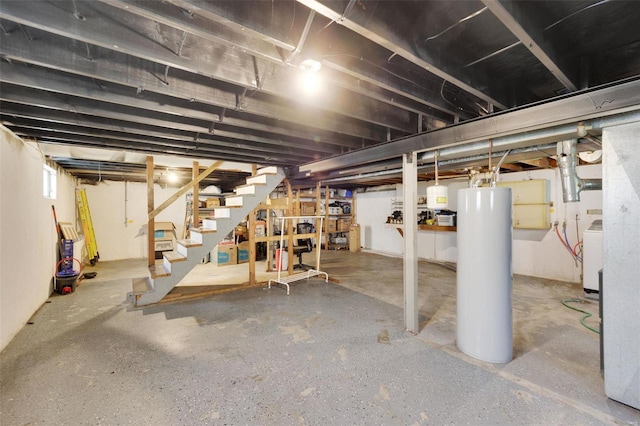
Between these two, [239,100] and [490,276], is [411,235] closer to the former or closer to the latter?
[490,276]

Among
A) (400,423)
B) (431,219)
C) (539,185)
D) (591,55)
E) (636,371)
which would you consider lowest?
(400,423)

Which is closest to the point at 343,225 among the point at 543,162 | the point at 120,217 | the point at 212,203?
the point at 212,203

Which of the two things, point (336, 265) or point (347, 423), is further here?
point (336, 265)

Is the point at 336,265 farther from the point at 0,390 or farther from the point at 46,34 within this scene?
the point at 46,34

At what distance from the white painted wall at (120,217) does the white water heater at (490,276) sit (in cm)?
681

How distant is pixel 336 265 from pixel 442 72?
4980mm

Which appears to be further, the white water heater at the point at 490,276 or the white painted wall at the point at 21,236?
the white painted wall at the point at 21,236

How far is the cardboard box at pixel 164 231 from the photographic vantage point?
6711mm

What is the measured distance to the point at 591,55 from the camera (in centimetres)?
162

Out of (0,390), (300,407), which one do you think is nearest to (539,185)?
(300,407)

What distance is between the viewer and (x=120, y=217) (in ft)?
22.1

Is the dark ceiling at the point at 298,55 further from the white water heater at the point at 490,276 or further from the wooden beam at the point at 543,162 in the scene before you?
the wooden beam at the point at 543,162

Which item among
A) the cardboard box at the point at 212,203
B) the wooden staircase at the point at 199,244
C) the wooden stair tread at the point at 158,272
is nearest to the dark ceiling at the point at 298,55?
the wooden staircase at the point at 199,244

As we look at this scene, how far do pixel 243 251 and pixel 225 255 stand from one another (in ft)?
1.44
